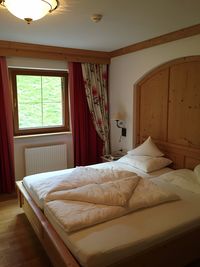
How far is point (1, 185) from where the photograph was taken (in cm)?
377

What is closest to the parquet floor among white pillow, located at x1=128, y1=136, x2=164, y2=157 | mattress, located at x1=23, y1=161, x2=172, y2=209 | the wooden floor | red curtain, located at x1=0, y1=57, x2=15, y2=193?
the wooden floor

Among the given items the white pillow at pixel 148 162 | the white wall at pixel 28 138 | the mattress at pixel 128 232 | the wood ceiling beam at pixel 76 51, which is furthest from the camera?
the white wall at pixel 28 138

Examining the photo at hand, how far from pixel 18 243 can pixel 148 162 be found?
1.84 metres

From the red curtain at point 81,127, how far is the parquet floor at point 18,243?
1522 millimetres

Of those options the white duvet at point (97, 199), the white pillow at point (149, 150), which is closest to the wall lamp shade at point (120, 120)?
the white pillow at point (149, 150)

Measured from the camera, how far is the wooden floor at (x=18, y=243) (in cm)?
224

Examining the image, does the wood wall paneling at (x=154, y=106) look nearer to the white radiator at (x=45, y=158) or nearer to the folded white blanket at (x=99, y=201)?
the folded white blanket at (x=99, y=201)

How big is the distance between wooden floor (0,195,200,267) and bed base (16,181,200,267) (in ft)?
0.80

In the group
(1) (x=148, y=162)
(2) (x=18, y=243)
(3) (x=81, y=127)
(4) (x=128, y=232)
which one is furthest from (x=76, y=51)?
(4) (x=128, y=232)

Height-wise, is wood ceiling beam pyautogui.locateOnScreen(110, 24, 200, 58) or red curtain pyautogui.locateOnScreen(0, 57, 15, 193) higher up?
wood ceiling beam pyautogui.locateOnScreen(110, 24, 200, 58)

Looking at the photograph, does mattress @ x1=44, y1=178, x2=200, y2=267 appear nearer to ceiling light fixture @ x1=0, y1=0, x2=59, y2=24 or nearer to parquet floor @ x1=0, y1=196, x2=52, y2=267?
parquet floor @ x1=0, y1=196, x2=52, y2=267

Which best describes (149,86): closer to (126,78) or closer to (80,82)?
(126,78)

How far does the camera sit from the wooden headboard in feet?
9.80

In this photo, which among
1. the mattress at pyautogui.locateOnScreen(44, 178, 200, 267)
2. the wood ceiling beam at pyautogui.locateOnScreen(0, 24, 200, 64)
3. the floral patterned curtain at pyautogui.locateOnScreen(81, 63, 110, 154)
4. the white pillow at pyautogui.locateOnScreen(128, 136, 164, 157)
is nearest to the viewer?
the mattress at pyautogui.locateOnScreen(44, 178, 200, 267)
